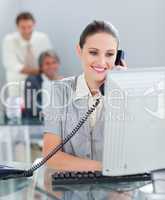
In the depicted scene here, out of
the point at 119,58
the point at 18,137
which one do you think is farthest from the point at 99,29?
the point at 18,137

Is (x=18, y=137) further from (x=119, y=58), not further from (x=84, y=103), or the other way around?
(x=119, y=58)

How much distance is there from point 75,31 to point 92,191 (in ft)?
11.5

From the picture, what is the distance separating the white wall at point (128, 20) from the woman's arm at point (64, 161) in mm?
2672

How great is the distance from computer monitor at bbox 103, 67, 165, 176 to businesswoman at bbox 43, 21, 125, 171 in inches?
10.8

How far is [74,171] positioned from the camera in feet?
5.25

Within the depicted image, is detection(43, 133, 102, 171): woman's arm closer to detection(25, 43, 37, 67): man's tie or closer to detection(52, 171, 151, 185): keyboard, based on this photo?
detection(52, 171, 151, 185): keyboard

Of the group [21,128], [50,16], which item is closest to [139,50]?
[50,16]

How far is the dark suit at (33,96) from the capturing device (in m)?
3.43

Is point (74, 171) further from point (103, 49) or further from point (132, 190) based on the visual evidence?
point (103, 49)

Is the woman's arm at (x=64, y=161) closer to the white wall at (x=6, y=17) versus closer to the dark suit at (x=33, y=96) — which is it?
the dark suit at (x=33, y=96)

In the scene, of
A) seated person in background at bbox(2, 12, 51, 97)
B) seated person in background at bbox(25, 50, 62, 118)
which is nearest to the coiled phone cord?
seated person in background at bbox(25, 50, 62, 118)

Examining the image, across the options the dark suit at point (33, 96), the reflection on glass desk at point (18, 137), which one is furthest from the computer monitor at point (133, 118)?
the dark suit at point (33, 96)

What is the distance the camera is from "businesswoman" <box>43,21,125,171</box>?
165cm

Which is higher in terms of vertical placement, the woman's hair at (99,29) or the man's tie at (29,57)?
the man's tie at (29,57)
